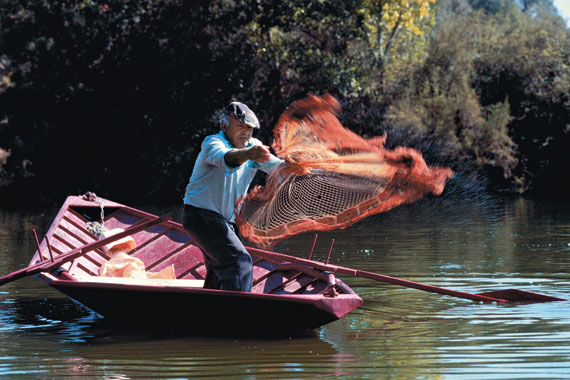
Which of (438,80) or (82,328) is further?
(438,80)

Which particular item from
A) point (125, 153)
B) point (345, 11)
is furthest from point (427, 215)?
point (125, 153)

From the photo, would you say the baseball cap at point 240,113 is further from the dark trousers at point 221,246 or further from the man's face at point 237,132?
the dark trousers at point 221,246

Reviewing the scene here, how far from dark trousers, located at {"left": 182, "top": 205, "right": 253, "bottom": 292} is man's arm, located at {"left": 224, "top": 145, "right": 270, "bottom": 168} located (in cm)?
74

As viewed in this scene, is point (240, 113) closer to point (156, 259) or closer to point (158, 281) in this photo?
point (158, 281)

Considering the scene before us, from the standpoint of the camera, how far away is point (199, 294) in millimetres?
7746

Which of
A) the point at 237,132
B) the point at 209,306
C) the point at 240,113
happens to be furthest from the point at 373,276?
the point at 240,113

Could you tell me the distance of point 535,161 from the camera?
35.2 m

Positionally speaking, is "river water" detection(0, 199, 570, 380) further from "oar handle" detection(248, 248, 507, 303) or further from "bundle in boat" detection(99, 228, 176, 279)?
"bundle in boat" detection(99, 228, 176, 279)

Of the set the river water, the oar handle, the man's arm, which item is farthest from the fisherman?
the oar handle

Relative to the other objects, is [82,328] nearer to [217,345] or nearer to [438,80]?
[217,345]

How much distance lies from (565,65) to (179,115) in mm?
14953

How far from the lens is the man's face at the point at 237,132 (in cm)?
759

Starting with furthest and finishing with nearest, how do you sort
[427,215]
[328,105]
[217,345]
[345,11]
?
[345,11]
[427,215]
[328,105]
[217,345]

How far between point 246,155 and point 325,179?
6.57 feet
